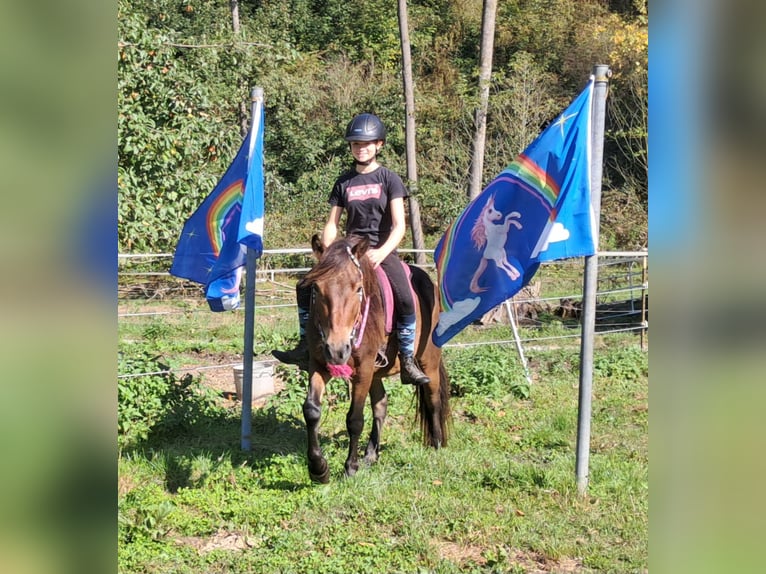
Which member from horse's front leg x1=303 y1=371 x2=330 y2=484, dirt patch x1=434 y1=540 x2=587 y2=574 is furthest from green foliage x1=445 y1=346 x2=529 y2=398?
dirt patch x1=434 y1=540 x2=587 y2=574

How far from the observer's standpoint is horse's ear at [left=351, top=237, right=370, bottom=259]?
525 centimetres

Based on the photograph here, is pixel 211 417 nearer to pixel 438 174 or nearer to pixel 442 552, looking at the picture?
pixel 442 552

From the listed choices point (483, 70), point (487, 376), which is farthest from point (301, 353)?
point (483, 70)

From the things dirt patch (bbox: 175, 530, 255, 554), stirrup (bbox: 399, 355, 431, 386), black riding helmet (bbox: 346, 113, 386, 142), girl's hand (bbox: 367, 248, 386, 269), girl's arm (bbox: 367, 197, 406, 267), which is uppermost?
black riding helmet (bbox: 346, 113, 386, 142)

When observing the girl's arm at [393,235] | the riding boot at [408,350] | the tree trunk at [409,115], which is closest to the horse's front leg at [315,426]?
the riding boot at [408,350]

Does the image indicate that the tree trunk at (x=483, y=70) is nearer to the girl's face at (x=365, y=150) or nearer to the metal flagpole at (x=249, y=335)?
the metal flagpole at (x=249, y=335)

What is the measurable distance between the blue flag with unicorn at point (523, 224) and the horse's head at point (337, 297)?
99 cm

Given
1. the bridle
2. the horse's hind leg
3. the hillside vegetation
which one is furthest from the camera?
the hillside vegetation

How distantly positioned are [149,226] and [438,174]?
16627mm

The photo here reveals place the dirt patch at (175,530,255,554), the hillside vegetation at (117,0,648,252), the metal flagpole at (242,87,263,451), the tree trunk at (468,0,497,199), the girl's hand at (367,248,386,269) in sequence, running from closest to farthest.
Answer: the dirt patch at (175,530,255,554), the girl's hand at (367,248,386,269), the metal flagpole at (242,87,263,451), the hillside vegetation at (117,0,648,252), the tree trunk at (468,0,497,199)

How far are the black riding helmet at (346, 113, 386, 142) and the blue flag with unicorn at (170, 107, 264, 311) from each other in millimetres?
1143

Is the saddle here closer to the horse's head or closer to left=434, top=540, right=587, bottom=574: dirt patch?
the horse's head
